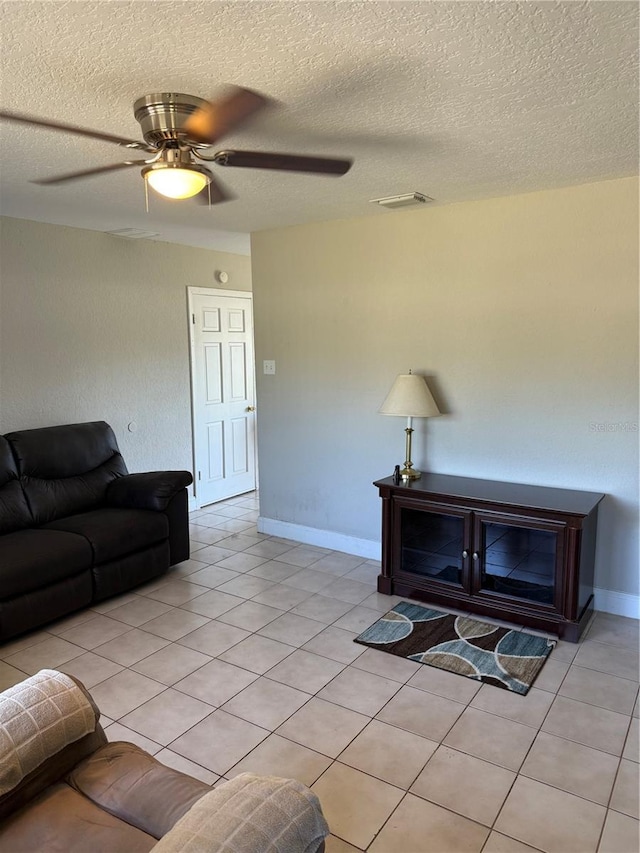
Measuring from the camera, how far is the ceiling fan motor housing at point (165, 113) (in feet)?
6.36

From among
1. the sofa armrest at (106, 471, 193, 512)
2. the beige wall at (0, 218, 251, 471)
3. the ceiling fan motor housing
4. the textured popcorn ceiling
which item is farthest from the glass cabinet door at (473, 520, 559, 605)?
the beige wall at (0, 218, 251, 471)

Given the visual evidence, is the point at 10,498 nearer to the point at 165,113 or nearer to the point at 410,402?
the point at 410,402

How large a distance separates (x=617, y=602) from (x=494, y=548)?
2.60ft

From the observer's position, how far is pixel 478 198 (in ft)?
11.6

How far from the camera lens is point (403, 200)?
11.5 ft

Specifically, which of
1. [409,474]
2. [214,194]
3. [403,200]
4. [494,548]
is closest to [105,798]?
[494,548]

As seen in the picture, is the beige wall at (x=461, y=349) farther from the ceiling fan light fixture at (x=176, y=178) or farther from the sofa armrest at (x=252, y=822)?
the sofa armrest at (x=252, y=822)

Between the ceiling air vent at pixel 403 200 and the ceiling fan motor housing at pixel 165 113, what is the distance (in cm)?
173

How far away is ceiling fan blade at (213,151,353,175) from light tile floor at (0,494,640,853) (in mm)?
2169

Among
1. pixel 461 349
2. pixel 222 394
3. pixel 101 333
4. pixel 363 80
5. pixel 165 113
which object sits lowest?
pixel 222 394

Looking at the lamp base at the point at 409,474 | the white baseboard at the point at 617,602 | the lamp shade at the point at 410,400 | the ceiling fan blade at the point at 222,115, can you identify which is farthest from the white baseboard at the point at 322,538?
the ceiling fan blade at the point at 222,115

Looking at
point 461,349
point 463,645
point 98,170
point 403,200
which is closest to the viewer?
point 98,170

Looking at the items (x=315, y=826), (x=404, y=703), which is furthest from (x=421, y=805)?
(x=315, y=826)

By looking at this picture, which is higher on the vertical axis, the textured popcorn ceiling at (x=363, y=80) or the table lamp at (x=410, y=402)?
the textured popcorn ceiling at (x=363, y=80)
